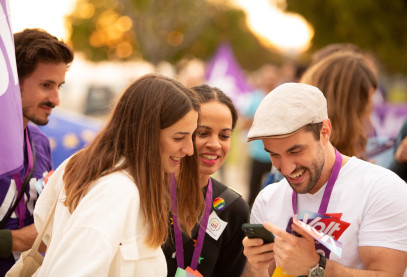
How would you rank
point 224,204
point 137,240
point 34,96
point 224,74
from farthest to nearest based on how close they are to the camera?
point 224,74 < point 34,96 < point 224,204 < point 137,240

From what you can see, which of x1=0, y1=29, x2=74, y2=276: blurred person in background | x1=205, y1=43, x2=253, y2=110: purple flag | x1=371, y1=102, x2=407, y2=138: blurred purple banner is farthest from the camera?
x1=205, y1=43, x2=253, y2=110: purple flag

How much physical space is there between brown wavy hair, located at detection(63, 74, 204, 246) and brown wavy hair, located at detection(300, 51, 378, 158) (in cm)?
166

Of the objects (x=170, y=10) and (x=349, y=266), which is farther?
(x=170, y=10)

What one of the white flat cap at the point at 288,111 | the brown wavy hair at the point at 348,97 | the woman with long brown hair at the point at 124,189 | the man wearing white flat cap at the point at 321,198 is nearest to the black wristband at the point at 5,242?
the woman with long brown hair at the point at 124,189

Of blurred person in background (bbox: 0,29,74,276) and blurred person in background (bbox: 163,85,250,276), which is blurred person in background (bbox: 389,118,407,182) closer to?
blurred person in background (bbox: 163,85,250,276)

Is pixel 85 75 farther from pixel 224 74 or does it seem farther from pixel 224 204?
pixel 224 204

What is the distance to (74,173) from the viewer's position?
99.7 inches

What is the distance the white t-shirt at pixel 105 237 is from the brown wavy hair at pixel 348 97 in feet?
6.60

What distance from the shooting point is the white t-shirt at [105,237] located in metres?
2.18

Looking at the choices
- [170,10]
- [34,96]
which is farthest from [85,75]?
[34,96]

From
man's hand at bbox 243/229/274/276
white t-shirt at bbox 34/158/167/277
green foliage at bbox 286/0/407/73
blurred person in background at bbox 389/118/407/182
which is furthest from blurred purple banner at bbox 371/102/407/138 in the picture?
green foliage at bbox 286/0/407/73

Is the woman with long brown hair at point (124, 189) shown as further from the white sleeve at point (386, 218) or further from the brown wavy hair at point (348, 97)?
the brown wavy hair at point (348, 97)

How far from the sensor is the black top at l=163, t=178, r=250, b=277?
10.4 feet

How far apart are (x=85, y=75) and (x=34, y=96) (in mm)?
32461
